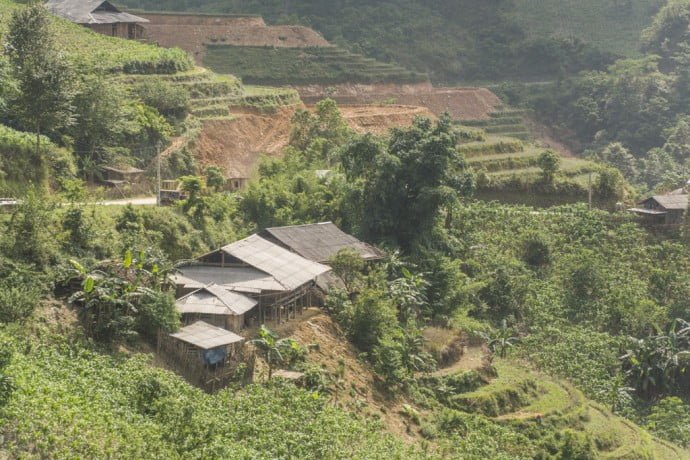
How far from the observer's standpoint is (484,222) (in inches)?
1917

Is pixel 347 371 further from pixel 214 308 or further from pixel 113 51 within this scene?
pixel 113 51

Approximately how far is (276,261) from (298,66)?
38097 mm

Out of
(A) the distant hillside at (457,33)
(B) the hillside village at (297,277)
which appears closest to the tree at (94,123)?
(B) the hillside village at (297,277)

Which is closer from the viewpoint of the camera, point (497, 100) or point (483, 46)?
point (497, 100)

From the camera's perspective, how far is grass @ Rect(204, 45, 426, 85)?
6794 cm

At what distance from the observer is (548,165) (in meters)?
54.3

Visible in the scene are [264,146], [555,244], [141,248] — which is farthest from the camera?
[264,146]

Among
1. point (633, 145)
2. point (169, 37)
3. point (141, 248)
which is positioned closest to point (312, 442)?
point (141, 248)

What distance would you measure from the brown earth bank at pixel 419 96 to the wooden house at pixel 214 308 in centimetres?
3741

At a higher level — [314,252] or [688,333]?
[314,252]

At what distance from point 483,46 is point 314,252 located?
60827 millimetres

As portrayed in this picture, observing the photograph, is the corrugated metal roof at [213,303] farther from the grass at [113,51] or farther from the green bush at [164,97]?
the grass at [113,51]

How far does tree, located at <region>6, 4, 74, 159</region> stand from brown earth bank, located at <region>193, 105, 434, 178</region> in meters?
10.1

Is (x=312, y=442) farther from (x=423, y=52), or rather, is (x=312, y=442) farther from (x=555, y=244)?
(x=423, y=52)
